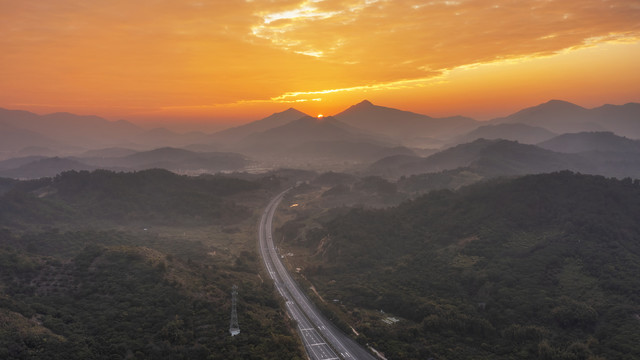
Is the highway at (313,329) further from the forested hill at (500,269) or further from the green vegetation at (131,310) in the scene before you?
the green vegetation at (131,310)

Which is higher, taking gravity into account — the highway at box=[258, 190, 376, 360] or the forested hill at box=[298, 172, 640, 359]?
the forested hill at box=[298, 172, 640, 359]

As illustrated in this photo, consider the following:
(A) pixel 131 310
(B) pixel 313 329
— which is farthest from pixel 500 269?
(A) pixel 131 310

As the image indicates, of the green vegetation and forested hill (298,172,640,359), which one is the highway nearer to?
forested hill (298,172,640,359)

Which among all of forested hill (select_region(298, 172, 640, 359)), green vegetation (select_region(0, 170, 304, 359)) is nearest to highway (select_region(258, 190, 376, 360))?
forested hill (select_region(298, 172, 640, 359))

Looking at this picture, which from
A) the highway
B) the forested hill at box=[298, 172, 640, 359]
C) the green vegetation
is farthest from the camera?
the forested hill at box=[298, 172, 640, 359]

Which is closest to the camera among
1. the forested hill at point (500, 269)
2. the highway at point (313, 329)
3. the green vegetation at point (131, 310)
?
the green vegetation at point (131, 310)

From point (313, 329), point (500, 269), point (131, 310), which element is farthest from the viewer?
point (500, 269)

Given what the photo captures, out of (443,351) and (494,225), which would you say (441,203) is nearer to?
(494,225)

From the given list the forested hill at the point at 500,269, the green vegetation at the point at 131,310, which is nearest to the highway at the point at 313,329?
the forested hill at the point at 500,269

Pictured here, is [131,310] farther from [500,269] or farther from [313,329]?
[500,269]
